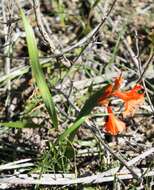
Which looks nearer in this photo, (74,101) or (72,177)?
(72,177)

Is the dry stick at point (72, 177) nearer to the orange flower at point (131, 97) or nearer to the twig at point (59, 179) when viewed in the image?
the twig at point (59, 179)

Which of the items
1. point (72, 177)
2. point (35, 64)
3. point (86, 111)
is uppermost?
point (35, 64)

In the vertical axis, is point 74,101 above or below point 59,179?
above

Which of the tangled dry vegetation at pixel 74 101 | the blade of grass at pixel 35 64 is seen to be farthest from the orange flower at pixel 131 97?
the blade of grass at pixel 35 64

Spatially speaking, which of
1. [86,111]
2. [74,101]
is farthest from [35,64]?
[74,101]

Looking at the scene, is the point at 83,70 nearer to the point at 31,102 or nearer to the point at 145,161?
the point at 31,102

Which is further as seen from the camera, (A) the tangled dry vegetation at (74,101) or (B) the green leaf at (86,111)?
(A) the tangled dry vegetation at (74,101)

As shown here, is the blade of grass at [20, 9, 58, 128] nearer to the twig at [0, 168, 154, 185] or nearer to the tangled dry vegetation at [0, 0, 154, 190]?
the tangled dry vegetation at [0, 0, 154, 190]

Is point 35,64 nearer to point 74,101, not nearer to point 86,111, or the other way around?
point 86,111

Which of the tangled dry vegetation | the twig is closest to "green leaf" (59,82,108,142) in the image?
the tangled dry vegetation
